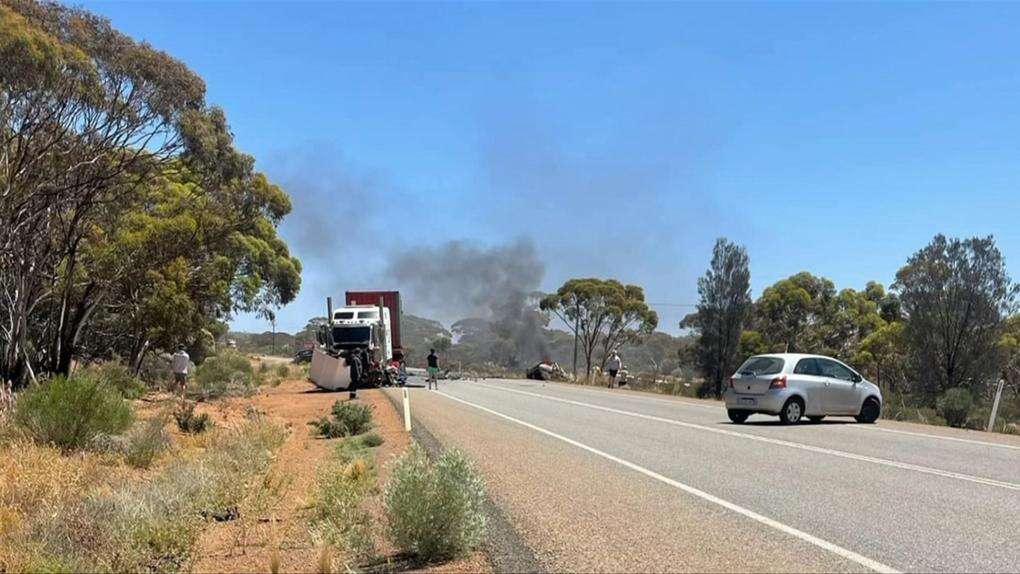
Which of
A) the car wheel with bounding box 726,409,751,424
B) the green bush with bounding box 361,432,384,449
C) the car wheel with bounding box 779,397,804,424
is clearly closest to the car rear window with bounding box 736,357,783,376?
the car wheel with bounding box 779,397,804,424

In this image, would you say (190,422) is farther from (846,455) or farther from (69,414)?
(846,455)

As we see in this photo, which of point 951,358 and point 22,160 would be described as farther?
point 951,358

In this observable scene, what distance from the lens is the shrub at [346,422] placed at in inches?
641

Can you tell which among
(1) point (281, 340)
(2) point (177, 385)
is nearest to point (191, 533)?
(2) point (177, 385)

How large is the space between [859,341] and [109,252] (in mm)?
47273

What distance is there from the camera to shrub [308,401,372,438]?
16281 millimetres

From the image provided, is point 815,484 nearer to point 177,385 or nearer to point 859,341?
point 177,385

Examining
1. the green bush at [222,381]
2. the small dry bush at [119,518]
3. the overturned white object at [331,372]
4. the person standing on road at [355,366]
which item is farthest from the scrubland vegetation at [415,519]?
the overturned white object at [331,372]

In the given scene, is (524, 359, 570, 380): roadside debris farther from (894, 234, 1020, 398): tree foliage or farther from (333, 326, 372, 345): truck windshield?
(894, 234, 1020, 398): tree foliage

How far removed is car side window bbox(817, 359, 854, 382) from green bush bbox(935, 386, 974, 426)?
16.1ft

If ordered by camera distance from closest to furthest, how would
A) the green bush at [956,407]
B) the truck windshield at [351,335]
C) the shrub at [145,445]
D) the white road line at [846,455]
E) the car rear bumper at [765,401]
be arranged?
the white road line at [846,455], the shrub at [145,445], the car rear bumper at [765,401], the green bush at [956,407], the truck windshield at [351,335]

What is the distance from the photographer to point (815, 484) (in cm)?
923

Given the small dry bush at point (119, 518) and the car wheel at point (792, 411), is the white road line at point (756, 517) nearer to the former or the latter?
the small dry bush at point (119, 518)

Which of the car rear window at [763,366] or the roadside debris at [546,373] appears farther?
the roadside debris at [546,373]
